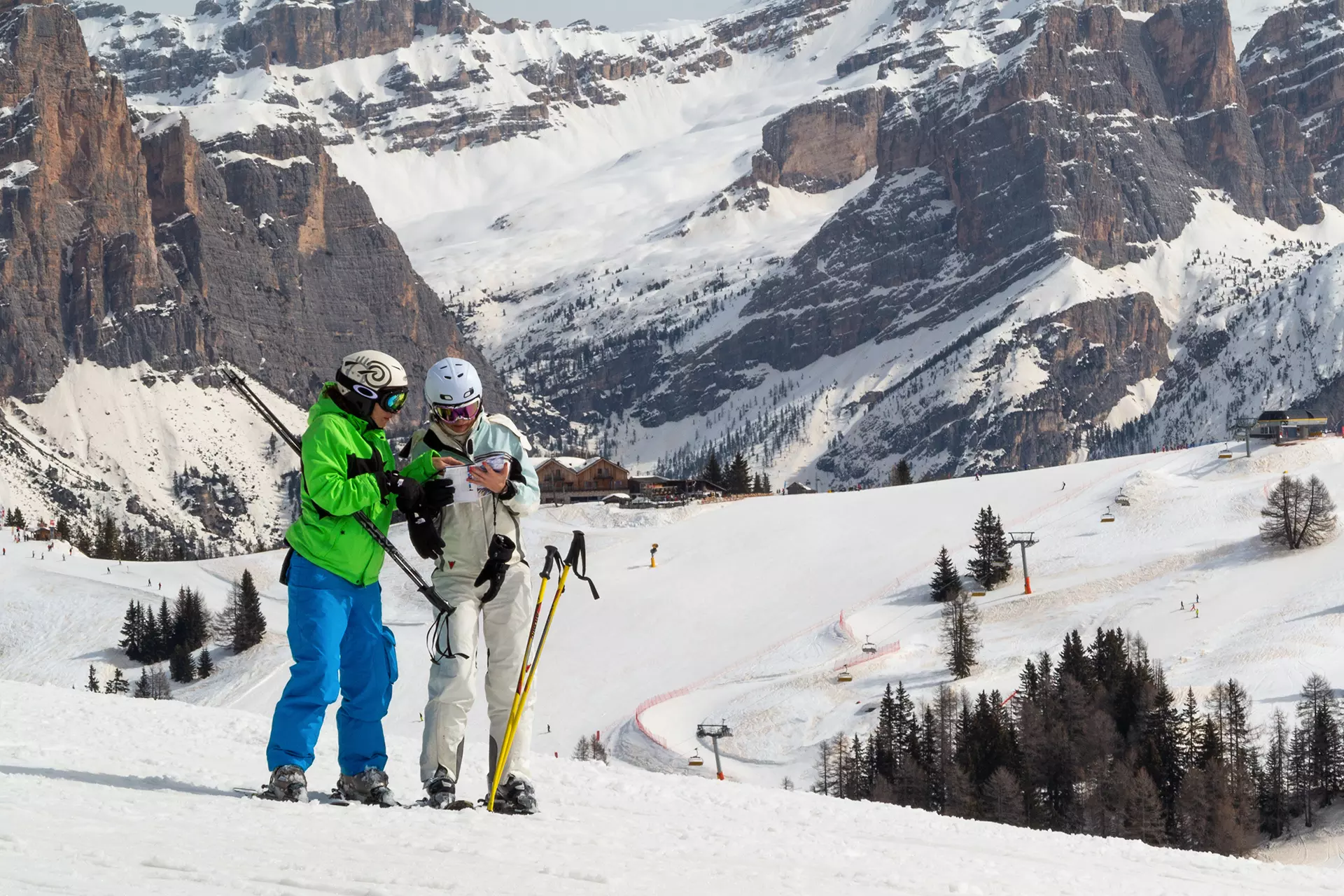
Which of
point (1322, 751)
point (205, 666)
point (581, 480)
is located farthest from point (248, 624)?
point (1322, 751)

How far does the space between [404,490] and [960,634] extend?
210ft

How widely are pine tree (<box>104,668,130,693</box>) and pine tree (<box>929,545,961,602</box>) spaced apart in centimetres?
4464

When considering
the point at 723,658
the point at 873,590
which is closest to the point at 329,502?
the point at 723,658

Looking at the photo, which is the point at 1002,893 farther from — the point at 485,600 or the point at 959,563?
the point at 959,563

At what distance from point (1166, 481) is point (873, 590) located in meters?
26.8

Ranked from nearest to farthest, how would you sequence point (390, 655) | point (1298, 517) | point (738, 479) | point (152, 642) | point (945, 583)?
point (390, 655) < point (945, 583) < point (1298, 517) < point (152, 642) < point (738, 479)

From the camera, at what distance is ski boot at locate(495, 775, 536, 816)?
1314 centimetres

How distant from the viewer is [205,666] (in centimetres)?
9488

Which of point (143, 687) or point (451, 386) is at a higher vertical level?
point (451, 386)

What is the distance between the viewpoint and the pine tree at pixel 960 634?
74188mm

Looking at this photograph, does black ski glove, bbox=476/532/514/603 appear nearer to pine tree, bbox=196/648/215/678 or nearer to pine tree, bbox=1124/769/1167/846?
pine tree, bbox=1124/769/1167/846

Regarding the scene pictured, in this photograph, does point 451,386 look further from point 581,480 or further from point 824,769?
point 581,480

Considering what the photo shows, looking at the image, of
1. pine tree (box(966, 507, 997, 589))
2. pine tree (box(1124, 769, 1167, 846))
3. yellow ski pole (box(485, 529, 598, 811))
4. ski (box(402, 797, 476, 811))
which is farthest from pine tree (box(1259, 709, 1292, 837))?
ski (box(402, 797, 476, 811))

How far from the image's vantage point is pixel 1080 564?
92500mm
